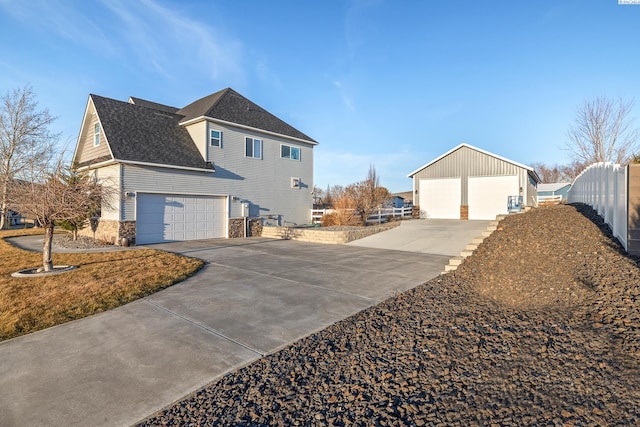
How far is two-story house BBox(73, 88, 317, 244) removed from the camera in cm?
1270

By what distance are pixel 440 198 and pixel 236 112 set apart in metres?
13.5

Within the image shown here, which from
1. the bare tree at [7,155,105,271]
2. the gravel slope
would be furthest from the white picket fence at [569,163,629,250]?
the bare tree at [7,155,105,271]

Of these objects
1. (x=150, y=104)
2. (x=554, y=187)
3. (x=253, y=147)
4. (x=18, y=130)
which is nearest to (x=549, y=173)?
(x=554, y=187)

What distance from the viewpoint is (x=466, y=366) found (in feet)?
9.65

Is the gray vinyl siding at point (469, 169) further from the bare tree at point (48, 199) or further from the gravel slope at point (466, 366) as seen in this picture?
the bare tree at point (48, 199)

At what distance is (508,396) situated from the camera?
244 centimetres

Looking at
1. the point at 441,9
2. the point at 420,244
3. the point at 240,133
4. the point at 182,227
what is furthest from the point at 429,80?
the point at 182,227

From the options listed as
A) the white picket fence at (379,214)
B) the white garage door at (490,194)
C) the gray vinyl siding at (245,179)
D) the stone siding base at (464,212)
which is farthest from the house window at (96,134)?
the white garage door at (490,194)

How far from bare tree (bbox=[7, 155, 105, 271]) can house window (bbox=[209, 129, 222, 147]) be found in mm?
7861

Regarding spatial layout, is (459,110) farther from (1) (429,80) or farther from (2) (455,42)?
(2) (455,42)

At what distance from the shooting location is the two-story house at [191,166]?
12703 millimetres

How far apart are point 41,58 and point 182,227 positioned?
794 cm

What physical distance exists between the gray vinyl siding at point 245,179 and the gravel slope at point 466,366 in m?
11.8

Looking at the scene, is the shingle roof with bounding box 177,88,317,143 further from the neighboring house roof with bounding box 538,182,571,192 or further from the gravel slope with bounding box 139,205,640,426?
the neighboring house roof with bounding box 538,182,571,192
